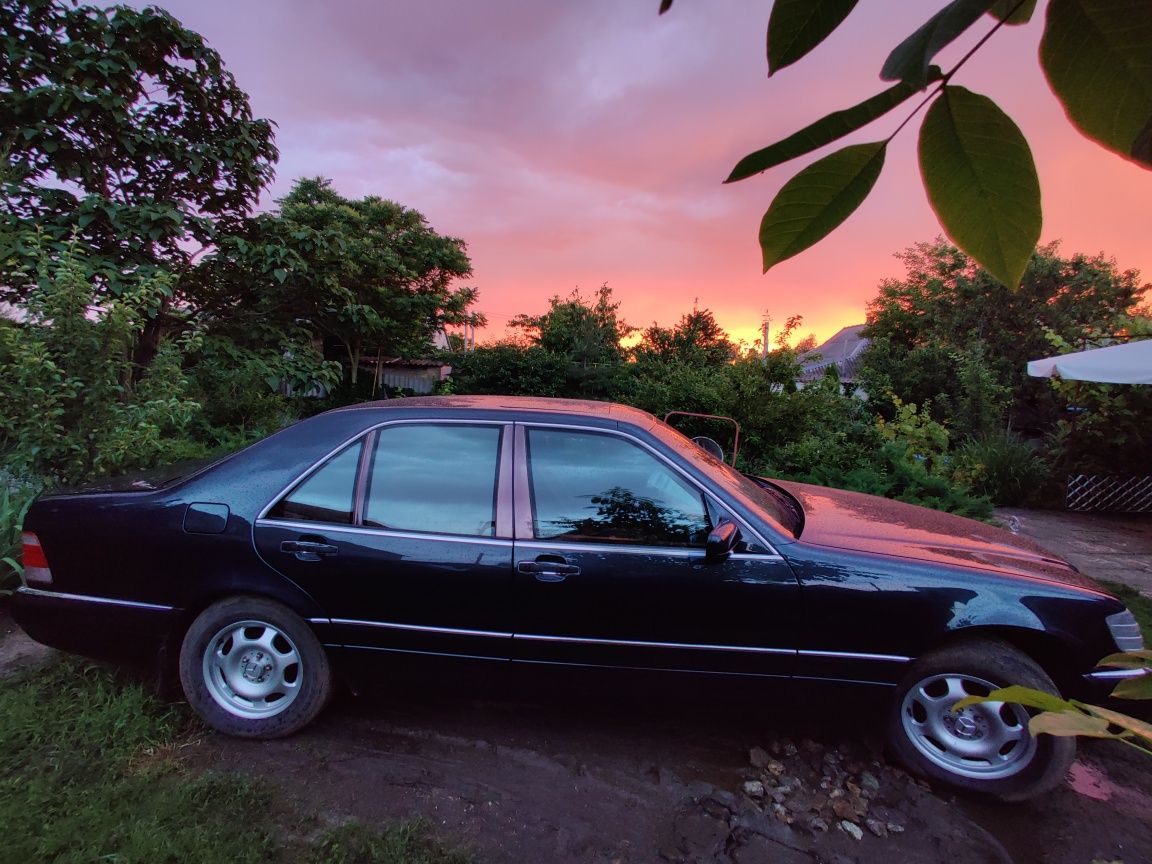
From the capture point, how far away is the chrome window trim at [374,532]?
2.54 metres

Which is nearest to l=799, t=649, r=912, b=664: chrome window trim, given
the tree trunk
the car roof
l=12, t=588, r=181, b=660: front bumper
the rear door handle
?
the rear door handle

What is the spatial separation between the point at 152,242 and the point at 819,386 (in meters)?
7.34

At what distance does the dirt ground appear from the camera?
216cm

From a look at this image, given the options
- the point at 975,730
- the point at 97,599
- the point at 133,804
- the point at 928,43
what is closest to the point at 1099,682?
the point at 975,730

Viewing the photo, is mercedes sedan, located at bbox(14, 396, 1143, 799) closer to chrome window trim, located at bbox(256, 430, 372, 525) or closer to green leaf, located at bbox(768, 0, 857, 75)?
chrome window trim, located at bbox(256, 430, 372, 525)

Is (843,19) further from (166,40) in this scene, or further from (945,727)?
(166,40)

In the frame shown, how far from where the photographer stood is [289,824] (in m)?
2.13

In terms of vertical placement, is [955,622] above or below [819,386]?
below

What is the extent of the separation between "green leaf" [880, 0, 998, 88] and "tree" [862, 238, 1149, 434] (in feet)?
34.4

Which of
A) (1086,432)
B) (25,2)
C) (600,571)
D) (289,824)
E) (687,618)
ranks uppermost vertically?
(25,2)

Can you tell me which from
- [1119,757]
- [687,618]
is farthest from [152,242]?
[1119,757]

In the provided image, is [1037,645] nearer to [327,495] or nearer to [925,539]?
[925,539]

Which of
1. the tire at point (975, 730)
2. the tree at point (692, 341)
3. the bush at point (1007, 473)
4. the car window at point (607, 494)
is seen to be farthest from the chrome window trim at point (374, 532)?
the tree at point (692, 341)

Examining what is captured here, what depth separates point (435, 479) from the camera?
268 cm
